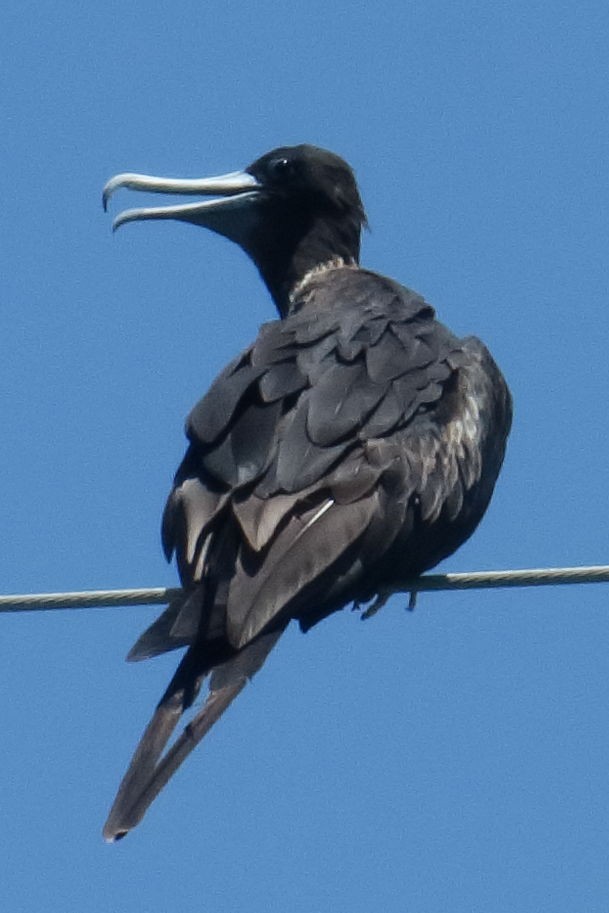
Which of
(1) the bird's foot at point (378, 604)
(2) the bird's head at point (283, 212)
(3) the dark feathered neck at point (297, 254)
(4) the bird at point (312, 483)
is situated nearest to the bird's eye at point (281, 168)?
(2) the bird's head at point (283, 212)

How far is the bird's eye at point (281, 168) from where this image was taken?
8.62 m

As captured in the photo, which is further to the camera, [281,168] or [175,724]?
[281,168]

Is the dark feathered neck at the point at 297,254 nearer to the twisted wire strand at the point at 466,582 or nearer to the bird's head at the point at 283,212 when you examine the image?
the bird's head at the point at 283,212

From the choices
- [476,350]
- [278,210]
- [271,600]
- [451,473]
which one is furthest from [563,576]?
[278,210]

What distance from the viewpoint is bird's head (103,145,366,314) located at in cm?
862

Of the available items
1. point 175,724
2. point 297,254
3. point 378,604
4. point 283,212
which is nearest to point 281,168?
point 283,212

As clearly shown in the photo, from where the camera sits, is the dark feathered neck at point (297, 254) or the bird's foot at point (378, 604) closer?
the bird's foot at point (378, 604)

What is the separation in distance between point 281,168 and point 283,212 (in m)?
Result: 0.15

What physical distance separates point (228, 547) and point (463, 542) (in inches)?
42.3

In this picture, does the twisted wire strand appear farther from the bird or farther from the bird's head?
the bird's head

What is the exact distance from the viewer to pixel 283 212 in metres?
8.67

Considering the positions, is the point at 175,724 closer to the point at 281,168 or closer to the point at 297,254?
the point at 297,254

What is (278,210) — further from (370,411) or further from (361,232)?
(370,411)

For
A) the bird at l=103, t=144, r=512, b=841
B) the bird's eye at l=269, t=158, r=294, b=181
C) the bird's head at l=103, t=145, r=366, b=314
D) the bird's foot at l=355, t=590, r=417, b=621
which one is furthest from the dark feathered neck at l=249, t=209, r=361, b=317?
the bird's foot at l=355, t=590, r=417, b=621
